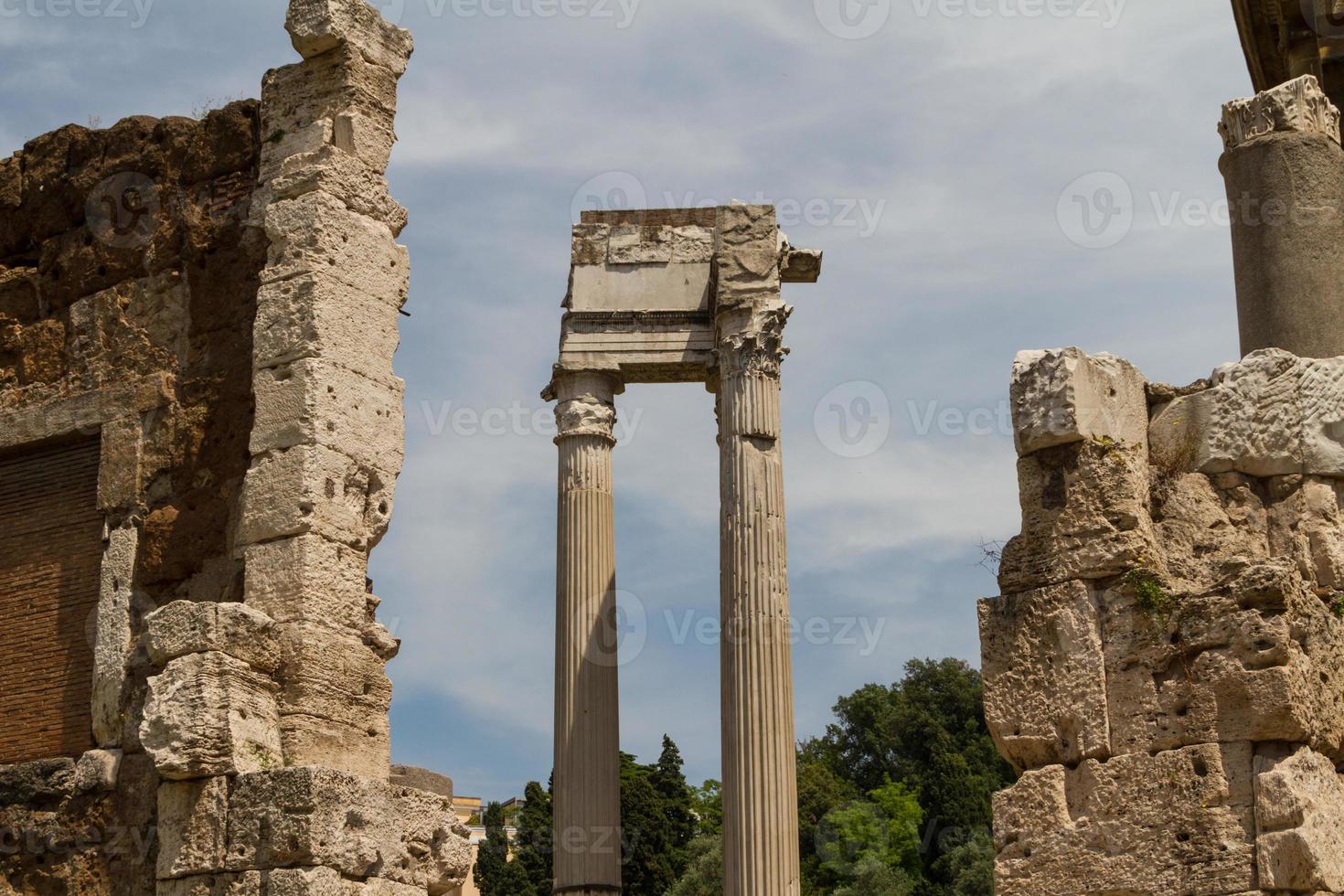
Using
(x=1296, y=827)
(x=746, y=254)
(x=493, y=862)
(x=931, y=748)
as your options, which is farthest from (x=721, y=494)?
(x=931, y=748)

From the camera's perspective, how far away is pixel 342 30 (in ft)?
31.8

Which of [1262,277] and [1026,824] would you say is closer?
[1026,824]

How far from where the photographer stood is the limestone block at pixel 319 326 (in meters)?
9.18

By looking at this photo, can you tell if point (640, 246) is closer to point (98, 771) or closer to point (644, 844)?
point (98, 771)

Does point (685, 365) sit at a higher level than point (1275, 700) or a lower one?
higher

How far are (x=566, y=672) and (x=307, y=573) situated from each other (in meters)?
12.4

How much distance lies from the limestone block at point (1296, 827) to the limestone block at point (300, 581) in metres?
4.38

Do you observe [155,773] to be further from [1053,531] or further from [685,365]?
[685,365]

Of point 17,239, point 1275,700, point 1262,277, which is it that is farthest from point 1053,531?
point 17,239

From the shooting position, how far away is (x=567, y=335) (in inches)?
878

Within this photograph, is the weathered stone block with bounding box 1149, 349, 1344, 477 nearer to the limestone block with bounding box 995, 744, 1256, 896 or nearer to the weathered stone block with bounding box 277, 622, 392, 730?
the limestone block with bounding box 995, 744, 1256, 896

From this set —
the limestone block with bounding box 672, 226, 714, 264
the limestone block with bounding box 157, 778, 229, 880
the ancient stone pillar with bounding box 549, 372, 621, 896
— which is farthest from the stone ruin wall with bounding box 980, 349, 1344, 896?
the limestone block with bounding box 672, 226, 714, 264

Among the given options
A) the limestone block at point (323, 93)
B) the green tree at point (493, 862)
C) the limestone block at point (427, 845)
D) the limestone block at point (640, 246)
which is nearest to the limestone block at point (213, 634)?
the limestone block at point (427, 845)

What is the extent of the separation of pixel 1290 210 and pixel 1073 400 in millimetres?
2870
